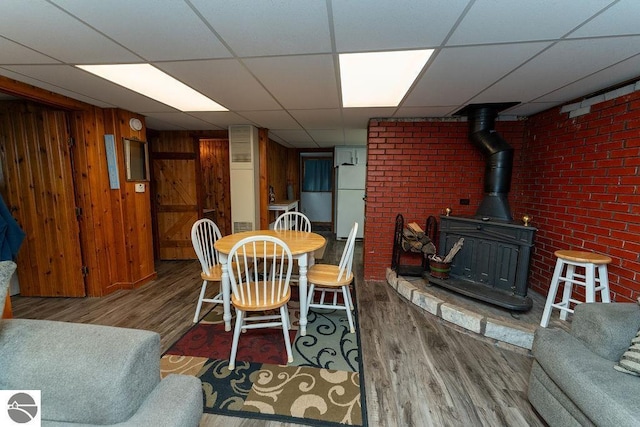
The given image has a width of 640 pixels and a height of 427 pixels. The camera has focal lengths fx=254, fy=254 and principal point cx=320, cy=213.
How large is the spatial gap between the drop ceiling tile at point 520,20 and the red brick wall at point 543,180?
53.0 inches

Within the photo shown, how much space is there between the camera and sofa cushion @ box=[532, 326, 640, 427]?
106cm

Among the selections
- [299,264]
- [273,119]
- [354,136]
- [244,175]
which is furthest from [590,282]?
[244,175]

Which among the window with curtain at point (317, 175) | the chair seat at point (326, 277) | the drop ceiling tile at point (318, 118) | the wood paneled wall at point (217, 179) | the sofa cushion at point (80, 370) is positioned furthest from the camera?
the window with curtain at point (317, 175)

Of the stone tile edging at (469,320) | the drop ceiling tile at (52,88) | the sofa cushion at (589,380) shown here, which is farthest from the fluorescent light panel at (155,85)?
the sofa cushion at (589,380)

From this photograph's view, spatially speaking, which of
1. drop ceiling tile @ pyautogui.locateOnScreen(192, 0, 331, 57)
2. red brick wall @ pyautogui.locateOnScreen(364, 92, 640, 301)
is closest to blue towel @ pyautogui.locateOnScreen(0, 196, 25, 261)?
drop ceiling tile @ pyautogui.locateOnScreen(192, 0, 331, 57)

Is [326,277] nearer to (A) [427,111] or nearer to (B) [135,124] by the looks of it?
(A) [427,111]

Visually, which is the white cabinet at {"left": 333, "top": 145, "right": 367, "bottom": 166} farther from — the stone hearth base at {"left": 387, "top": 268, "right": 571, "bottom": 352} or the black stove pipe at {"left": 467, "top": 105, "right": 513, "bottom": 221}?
the stone hearth base at {"left": 387, "top": 268, "right": 571, "bottom": 352}

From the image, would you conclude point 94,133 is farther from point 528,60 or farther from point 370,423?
point 528,60

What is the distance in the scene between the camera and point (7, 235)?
211 centimetres

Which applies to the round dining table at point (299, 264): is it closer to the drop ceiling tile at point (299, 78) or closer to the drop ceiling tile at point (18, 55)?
the drop ceiling tile at point (299, 78)

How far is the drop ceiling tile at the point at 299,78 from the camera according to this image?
5.53ft

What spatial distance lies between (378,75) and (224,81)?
1.24 metres

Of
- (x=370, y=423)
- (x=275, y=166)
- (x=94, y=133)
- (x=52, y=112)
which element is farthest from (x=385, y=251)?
(x=52, y=112)

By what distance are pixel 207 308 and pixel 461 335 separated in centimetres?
249
